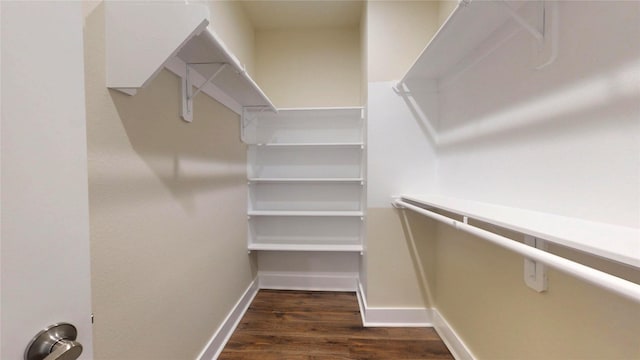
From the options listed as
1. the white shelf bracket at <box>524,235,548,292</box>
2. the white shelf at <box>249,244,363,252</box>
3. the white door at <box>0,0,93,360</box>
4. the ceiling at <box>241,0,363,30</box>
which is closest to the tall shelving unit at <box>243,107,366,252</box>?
the white shelf at <box>249,244,363,252</box>

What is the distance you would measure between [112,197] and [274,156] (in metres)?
1.73

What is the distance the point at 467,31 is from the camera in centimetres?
128

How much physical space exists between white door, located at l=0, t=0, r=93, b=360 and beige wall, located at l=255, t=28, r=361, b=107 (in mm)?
2214

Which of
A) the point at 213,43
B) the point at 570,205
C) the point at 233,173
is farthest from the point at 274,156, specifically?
the point at 570,205

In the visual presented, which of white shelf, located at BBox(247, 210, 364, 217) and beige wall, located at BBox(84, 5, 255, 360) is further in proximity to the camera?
white shelf, located at BBox(247, 210, 364, 217)

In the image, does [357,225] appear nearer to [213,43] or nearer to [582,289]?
[582,289]

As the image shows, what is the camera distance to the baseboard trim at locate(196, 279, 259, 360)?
5.20 ft

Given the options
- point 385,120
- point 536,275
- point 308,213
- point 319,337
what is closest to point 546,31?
point 536,275

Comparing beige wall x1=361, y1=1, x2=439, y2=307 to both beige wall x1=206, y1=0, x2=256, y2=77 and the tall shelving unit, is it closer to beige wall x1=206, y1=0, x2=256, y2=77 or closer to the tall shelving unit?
the tall shelving unit

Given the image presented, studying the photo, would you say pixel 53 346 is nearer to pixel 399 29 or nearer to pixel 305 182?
pixel 305 182

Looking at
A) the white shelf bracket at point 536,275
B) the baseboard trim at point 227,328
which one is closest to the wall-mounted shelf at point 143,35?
the white shelf bracket at point 536,275

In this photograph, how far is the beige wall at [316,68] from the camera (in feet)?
8.50

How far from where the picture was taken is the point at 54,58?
1.37 feet

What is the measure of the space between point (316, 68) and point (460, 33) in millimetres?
1536
